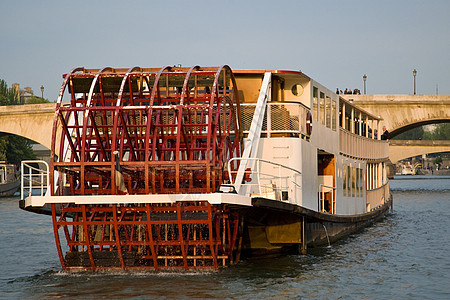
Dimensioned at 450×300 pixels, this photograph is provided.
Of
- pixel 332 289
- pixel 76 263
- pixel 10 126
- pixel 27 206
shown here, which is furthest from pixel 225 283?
pixel 10 126

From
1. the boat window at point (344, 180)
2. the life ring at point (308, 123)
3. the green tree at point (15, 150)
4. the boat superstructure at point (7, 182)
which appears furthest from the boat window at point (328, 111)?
the green tree at point (15, 150)

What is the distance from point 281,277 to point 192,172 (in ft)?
10.5

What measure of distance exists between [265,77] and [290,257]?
14.6 ft

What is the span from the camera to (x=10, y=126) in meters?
56.3

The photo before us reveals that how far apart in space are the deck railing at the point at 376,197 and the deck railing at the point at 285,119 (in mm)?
10368

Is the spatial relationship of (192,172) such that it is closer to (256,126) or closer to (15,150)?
(256,126)

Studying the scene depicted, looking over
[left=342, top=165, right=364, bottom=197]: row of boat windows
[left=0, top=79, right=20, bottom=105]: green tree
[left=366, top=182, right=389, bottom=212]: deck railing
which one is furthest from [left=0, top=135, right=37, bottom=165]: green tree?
[left=342, top=165, right=364, bottom=197]: row of boat windows

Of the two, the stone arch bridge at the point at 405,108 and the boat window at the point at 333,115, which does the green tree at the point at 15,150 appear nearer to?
the stone arch bridge at the point at 405,108

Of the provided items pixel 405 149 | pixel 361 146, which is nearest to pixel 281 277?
pixel 361 146

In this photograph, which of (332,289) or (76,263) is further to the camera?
(76,263)

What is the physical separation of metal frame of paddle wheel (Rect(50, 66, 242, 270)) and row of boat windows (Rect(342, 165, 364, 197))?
5.32 metres

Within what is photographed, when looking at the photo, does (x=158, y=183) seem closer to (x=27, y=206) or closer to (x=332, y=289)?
(x=27, y=206)

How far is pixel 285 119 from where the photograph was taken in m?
17.1

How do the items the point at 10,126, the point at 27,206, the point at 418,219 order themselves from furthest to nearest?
1. the point at 10,126
2. the point at 418,219
3. the point at 27,206
